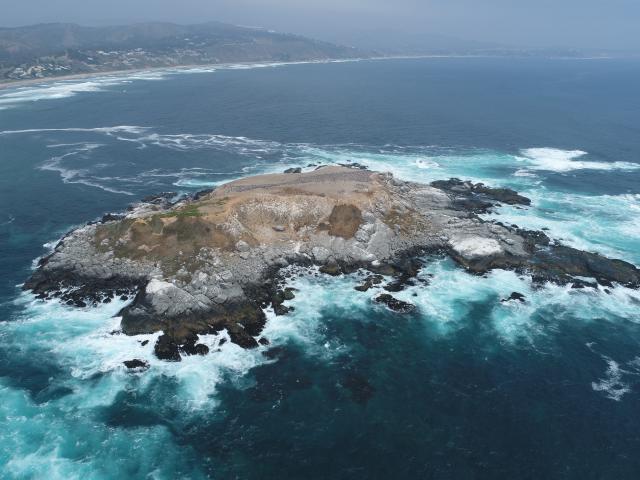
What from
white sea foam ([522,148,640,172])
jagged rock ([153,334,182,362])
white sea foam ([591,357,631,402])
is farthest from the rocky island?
white sea foam ([522,148,640,172])

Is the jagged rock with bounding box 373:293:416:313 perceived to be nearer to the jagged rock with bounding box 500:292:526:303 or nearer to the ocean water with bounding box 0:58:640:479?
the ocean water with bounding box 0:58:640:479

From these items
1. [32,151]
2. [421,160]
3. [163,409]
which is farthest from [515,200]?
[32,151]

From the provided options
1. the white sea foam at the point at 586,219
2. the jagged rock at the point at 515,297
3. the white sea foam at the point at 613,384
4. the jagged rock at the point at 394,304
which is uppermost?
the white sea foam at the point at 586,219

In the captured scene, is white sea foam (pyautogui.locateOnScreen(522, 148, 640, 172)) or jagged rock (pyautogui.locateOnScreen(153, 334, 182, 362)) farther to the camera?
white sea foam (pyautogui.locateOnScreen(522, 148, 640, 172))

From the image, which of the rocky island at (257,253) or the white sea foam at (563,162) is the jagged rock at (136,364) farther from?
the white sea foam at (563,162)

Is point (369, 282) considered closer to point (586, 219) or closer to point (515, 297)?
point (515, 297)

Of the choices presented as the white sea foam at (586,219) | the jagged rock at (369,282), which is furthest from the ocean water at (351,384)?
the jagged rock at (369,282)
